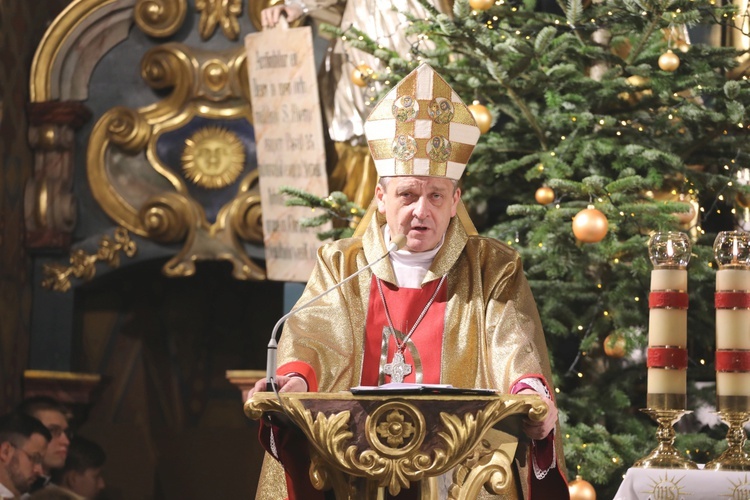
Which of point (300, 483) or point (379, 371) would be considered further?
point (379, 371)

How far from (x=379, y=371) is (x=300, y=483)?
520 millimetres

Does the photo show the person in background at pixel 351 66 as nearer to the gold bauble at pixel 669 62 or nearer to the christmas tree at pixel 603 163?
the christmas tree at pixel 603 163

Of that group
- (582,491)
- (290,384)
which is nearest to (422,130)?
(290,384)

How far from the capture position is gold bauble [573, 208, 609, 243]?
4.92 meters

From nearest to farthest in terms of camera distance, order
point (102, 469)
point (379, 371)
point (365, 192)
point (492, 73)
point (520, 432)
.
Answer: point (520, 432) < point (379, 371) < point (492, 73) < point (365, 192) < point (102, 469)

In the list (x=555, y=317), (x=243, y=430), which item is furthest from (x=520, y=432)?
(x=243, y=430)

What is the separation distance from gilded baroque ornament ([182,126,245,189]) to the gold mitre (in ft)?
13.0

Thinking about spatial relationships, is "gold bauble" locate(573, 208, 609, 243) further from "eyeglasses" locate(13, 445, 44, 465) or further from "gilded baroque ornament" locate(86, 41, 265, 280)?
"eyeglasses" locate(13, 445, 44, 465)

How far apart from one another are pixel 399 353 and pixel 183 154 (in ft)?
14.7

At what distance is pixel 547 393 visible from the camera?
3643 millimetres

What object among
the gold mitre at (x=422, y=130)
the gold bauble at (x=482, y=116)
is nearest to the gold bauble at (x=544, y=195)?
the gold bauble at (x=482, y=116)

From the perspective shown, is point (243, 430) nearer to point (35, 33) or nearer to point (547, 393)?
point (35, 33)

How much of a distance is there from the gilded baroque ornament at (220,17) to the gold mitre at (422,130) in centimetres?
408

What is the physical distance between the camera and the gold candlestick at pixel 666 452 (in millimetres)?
3468
